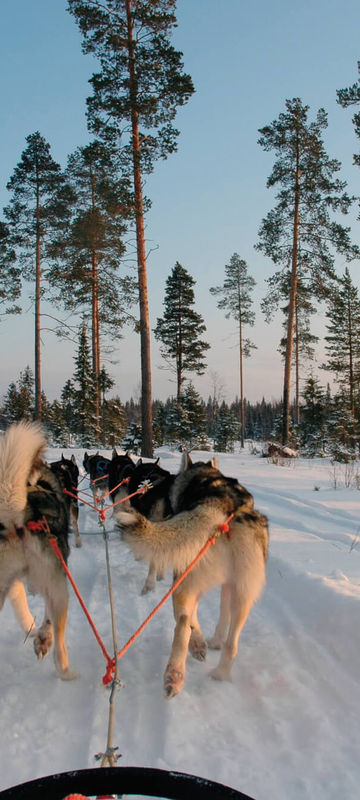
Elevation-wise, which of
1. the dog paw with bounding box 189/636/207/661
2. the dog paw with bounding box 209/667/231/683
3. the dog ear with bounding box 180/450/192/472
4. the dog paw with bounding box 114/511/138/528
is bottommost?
the dog paw with bounding box 209/667/231/683

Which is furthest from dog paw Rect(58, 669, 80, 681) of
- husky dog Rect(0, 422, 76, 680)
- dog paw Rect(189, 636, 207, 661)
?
dog paw Rect(189, 636, 207, 661)

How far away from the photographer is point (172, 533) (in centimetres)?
218

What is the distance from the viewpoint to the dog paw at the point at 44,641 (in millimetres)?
2727

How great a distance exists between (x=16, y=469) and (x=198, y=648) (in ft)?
5.12

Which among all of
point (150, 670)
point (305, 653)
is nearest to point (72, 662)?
point (150, 670)

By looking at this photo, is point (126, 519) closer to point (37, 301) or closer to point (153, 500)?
point (153, 500)

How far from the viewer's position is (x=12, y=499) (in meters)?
2.38

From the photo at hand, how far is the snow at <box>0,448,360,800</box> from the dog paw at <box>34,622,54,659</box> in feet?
0.35

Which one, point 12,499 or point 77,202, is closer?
point 12,499

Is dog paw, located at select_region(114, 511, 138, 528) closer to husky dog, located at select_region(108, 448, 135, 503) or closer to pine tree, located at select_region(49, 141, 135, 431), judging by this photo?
husky dog, located at select_region(108, 448, 135, 503)

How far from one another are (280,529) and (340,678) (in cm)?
322

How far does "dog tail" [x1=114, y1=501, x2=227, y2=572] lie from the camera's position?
2.03m

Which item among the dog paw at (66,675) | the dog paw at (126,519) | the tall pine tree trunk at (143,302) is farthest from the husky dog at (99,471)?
the tall pine tree trunk at (143,302)

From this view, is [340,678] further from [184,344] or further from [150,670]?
[184,344]
